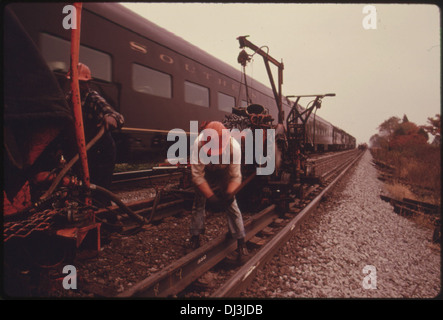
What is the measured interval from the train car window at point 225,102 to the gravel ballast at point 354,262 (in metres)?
5.19

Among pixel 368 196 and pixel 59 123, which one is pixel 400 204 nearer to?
pixel 368 196

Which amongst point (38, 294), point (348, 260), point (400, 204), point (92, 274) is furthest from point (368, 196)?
point (38, 294)

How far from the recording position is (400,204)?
18.4ft

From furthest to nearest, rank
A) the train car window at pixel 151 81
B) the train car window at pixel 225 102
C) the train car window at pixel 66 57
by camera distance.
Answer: the train car window at pixel 225 102
the train car window at pixel 151 81
the train car window at pixel 66 57

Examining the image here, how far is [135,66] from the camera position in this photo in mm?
5691

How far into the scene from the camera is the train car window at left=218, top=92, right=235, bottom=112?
28.0 ft

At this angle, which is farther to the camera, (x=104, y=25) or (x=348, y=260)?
(x=104, y=25)

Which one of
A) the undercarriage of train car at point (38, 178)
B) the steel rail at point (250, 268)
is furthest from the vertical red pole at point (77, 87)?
the steel rail at point (250, 268)

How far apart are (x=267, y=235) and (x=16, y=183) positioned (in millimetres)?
3025

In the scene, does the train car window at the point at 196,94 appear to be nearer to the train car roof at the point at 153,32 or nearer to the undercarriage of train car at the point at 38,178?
the train car roof at the point at 153,32

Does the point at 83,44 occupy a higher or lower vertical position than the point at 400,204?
higher

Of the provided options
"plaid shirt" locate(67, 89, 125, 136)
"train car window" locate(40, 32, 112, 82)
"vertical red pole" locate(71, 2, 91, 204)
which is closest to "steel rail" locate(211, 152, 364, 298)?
"vertical red pole" locate(71, 2, 91, 204)

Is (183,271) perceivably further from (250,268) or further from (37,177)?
(37,177)

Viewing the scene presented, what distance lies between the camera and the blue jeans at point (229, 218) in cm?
289
